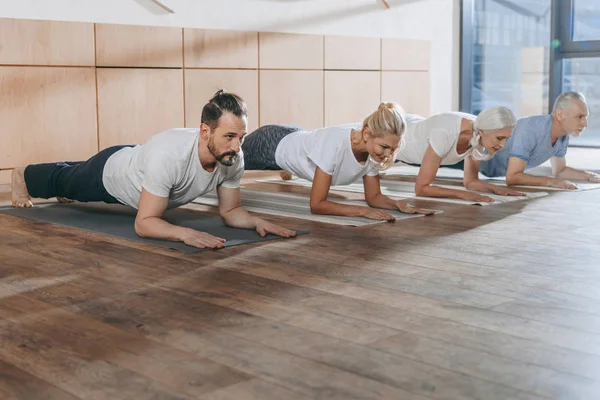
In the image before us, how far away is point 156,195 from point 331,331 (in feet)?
4.23

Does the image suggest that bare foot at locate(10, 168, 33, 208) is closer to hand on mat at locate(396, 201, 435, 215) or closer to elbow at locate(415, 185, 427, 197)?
hand on mat at locate(396, 201, 435, 215)

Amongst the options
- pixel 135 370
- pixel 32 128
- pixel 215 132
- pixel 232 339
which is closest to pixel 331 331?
pixel 232 339

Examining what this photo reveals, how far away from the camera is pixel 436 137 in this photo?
4203 millimetres

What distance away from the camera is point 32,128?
16.6ft

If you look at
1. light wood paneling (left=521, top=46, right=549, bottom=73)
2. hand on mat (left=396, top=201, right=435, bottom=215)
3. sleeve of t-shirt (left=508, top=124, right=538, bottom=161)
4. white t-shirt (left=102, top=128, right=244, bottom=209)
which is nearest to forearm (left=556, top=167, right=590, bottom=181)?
sleeve of t-shirt (left=508, top=124, right=538, bottom=161)

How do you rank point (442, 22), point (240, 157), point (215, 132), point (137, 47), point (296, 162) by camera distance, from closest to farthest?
point (215, 132) → point (240, 157) → point (296, 162) → point (137, 47) → point (442, 22)

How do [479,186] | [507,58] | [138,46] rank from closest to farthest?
[479,186] < [138,46] < [507,58]

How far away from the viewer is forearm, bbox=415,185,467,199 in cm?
429

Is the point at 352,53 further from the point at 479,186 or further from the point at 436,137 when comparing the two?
the point at 436,137

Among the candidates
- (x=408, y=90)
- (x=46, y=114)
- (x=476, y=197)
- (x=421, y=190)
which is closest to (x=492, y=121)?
(x=476, y=197)

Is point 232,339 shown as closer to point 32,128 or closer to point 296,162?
point 296,162

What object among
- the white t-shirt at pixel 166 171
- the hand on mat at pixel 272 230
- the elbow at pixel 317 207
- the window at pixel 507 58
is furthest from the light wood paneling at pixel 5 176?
the window at pixel 507 58

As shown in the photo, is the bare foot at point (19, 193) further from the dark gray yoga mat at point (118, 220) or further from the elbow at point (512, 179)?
the elbow at point (512, 179)

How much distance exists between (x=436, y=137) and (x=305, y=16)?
2.67 meters
